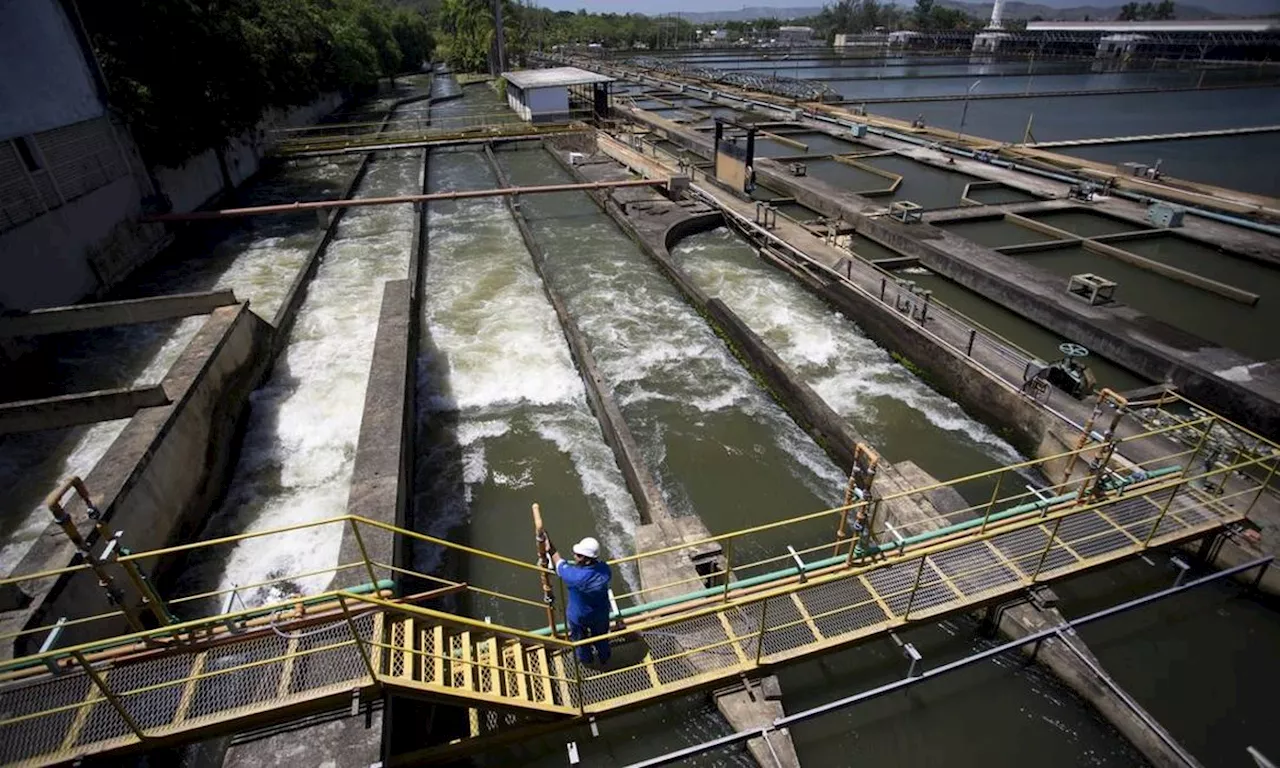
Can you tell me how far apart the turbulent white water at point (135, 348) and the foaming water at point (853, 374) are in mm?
11728

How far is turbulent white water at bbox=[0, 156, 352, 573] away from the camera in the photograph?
30.9 feet

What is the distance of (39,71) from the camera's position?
559 inches

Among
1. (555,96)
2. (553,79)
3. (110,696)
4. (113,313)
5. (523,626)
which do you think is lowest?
(523,626)

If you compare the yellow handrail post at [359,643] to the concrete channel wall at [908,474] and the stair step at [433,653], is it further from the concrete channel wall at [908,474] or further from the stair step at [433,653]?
the concrete channel wall at [908,474]

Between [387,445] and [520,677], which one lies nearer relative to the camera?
[520,677]

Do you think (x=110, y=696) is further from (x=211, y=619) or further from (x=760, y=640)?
(x=760, y=640)

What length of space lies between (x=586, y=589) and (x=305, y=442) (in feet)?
24.5

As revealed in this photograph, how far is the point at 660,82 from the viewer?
5431 cm

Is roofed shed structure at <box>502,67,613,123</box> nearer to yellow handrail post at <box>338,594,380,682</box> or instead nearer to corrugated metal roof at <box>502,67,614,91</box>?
corrugated metal roof at <box>502,67,614,91</box>

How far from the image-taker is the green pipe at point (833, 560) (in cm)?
616

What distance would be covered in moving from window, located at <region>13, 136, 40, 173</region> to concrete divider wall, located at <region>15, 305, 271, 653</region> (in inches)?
270

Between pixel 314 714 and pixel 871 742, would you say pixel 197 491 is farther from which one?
pixel 871 742

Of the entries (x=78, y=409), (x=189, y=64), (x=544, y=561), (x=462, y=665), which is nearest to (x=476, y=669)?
(x=462, y=665)

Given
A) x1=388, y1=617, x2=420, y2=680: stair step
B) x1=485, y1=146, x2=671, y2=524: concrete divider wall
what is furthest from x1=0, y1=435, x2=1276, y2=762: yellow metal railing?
x1=485, y1=146, x2=671, y2=524: concrete divider wall
